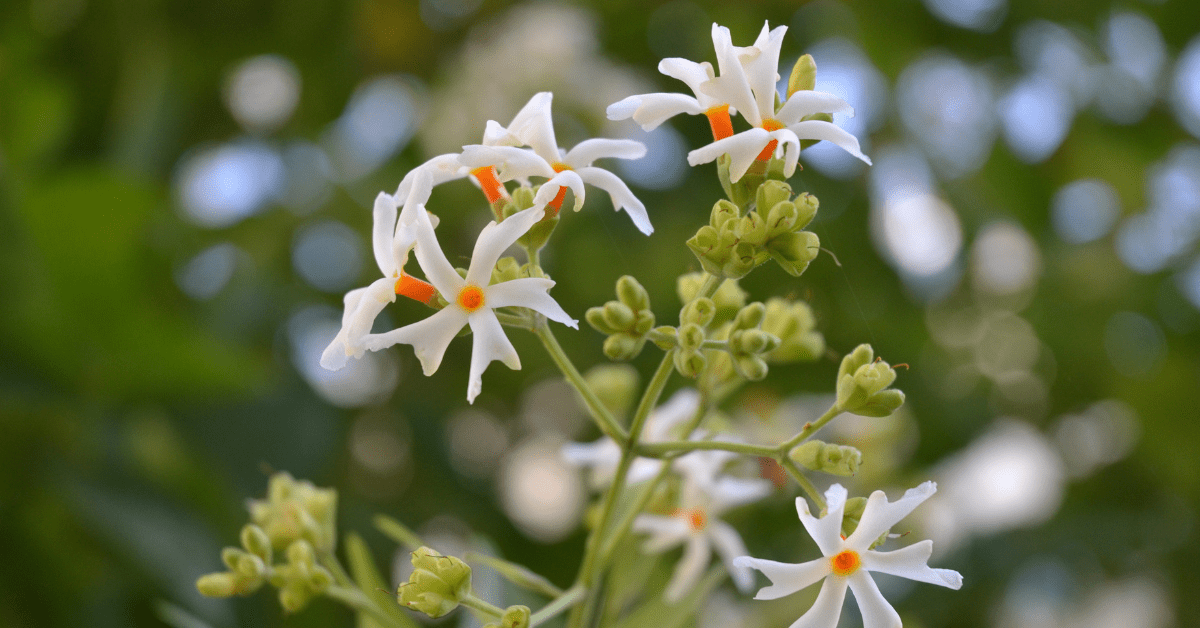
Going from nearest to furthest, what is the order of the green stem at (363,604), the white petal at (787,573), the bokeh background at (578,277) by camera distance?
the white petal at (787,573) < the green stem at (363,604) < the bokeh background at (578,277)

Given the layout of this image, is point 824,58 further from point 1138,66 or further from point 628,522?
point 628,522

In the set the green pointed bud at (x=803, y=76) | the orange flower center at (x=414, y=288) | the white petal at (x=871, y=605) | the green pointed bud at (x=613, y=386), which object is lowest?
the white petal at (x=871, y=605)

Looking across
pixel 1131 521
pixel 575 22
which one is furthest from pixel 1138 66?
pixel 575 22

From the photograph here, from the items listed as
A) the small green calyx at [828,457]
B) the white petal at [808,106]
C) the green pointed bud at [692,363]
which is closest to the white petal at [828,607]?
the small green calyx at [828,457]

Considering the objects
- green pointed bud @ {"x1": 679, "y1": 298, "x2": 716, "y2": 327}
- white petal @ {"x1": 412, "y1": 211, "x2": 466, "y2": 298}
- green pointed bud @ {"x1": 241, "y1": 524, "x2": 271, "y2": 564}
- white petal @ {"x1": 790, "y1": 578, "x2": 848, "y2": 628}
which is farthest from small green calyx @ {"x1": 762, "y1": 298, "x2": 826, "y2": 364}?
green pointed bud @ {"x1": 241, "y1": 524, "x2": 271, "y2": 564}

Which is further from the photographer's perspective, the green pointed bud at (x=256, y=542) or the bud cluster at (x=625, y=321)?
the green pointed bud at (x=256, y=542)

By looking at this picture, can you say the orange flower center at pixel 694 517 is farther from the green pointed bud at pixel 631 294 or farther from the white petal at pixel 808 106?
the white petal at pixel 808 106

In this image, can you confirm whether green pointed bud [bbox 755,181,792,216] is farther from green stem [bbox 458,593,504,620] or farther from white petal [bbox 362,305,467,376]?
green stem [bbox 458,593,504,620]
